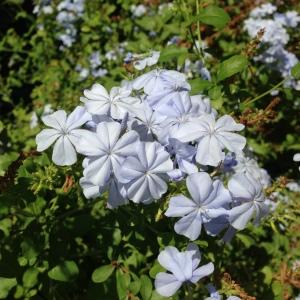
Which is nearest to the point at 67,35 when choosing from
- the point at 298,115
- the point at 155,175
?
the point at 298,115

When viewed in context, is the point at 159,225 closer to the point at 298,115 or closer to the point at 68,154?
the point at 68,154

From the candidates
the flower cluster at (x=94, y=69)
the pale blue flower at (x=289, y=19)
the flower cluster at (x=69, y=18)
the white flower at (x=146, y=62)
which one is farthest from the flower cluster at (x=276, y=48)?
the flower cluster at (x=69, y=18)

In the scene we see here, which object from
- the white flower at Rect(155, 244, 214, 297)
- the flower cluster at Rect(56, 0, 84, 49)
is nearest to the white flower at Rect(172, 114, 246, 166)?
the white flower at Rect(155, 244, 214, 297)

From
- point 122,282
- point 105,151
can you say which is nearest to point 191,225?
point 105,151

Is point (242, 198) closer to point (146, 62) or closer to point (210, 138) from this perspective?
point (210, 138)

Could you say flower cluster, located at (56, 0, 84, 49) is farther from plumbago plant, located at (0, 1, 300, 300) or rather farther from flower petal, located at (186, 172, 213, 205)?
flower petal, located at (186, 172, 213, 205)

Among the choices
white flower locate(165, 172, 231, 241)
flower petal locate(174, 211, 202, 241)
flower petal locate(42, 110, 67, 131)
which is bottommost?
flower petal locate(174, 211, 202, 241)
